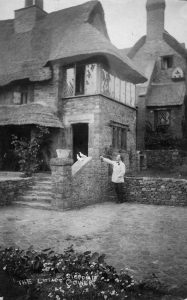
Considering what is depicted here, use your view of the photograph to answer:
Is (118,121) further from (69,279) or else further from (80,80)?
(69,279)

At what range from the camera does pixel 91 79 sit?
15680 mm

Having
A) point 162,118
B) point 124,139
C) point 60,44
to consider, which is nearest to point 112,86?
point 124,139

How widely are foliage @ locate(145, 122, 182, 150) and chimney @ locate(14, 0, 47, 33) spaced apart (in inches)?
447

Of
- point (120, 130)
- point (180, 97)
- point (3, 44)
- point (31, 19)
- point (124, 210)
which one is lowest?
point (124, 210)

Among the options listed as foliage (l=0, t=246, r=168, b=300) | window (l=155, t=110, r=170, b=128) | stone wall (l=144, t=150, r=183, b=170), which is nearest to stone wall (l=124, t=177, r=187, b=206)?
stone wall (l=144, t=150, r=183, b=170)

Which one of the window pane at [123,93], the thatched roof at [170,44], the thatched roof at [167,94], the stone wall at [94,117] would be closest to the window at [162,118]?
the thatched roof at [167,94]

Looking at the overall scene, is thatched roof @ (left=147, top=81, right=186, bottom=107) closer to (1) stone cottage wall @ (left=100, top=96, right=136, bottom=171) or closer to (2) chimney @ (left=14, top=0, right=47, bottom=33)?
(1) stone cottage wall @ (left=100, top=96, right=136, bottom=171)

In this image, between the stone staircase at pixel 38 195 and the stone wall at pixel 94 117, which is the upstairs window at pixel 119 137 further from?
the stone staircase at pixel 38 195

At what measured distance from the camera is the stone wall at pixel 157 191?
12165mm

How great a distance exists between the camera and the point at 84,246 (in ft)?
A: 21.3

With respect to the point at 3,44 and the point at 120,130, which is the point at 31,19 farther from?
the point at 120,130

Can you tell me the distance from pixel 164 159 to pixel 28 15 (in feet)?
43.0

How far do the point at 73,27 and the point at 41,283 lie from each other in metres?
16.0

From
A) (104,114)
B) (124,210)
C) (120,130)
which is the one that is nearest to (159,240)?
(124,210)
